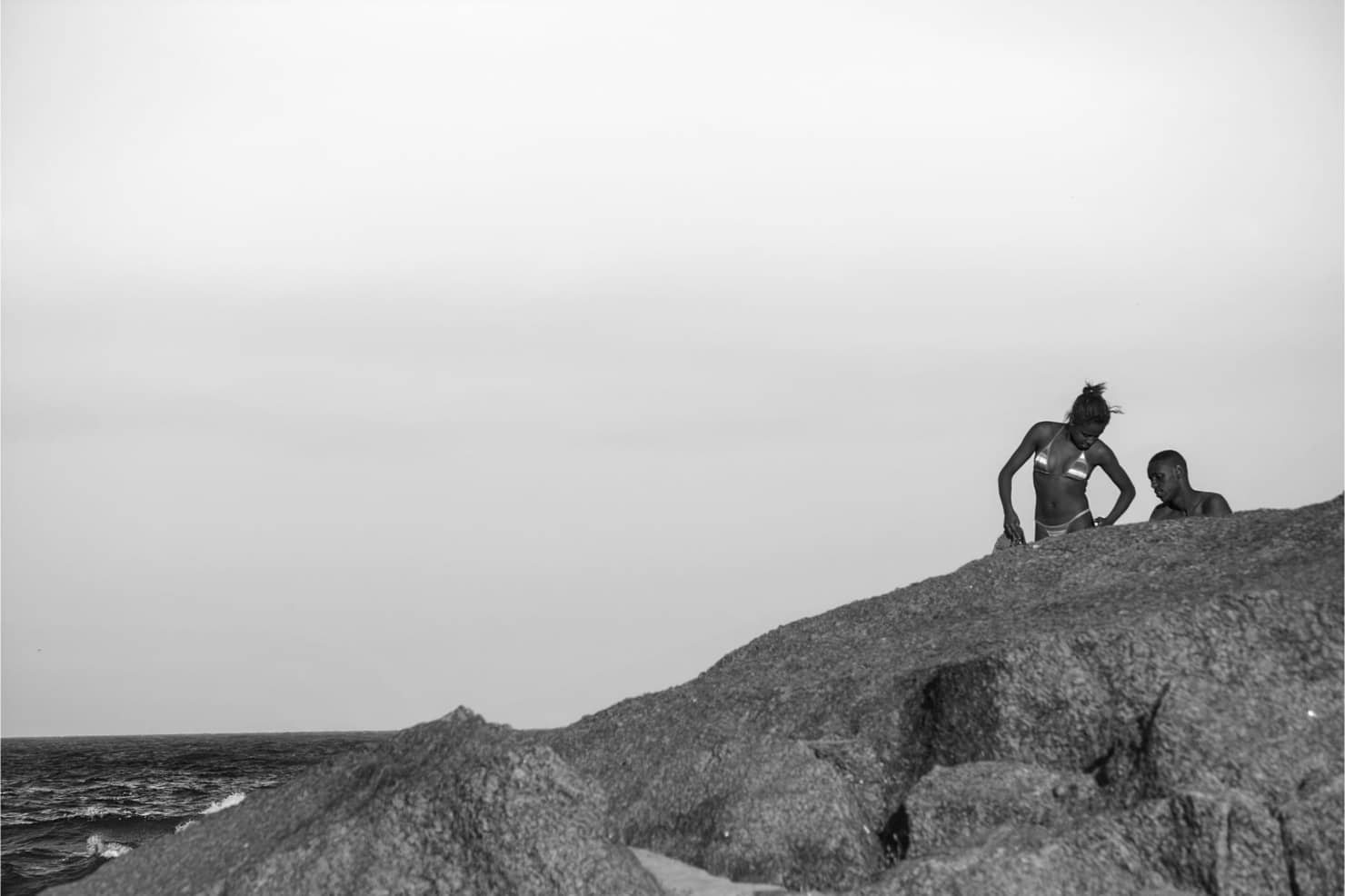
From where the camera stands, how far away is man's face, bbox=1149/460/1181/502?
12828mm

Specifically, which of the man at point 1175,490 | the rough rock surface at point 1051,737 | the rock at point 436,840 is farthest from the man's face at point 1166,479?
the rock at point 436,840

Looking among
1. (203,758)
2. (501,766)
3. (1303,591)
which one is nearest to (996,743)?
(1303,591)

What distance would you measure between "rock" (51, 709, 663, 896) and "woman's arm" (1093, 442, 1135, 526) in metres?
7.38

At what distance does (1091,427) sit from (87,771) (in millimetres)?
55370

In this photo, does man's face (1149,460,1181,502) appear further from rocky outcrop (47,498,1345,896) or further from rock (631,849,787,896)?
rock (631,849,787,896)

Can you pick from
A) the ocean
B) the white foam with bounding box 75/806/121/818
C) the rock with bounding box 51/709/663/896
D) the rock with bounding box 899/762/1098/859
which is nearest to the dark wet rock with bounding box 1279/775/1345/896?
the rock with bounding box 899/762/1098/859

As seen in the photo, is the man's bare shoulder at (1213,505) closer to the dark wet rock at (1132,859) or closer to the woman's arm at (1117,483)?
the woman's arm at (1117,483)

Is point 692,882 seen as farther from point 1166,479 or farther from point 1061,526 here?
point 1166,479

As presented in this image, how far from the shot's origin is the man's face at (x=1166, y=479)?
1283 centimetres

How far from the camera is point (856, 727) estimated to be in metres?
8.72

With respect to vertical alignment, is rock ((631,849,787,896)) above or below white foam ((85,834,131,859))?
above

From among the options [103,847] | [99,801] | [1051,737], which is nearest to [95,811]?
[99,801]

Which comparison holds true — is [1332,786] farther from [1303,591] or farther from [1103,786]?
[1303,591]

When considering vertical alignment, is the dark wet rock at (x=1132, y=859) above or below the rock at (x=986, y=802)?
below
